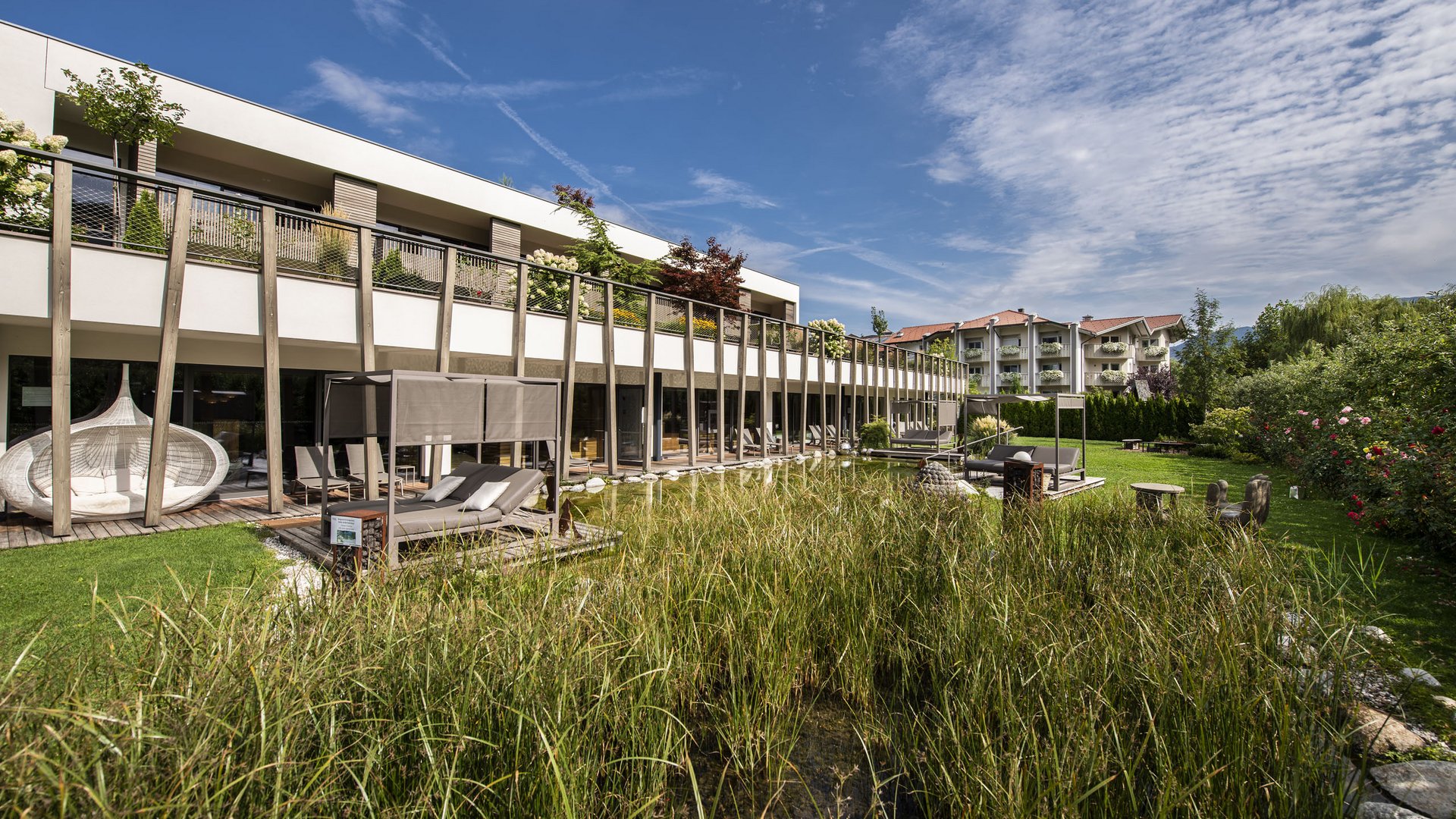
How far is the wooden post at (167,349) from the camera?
8211 millimetres

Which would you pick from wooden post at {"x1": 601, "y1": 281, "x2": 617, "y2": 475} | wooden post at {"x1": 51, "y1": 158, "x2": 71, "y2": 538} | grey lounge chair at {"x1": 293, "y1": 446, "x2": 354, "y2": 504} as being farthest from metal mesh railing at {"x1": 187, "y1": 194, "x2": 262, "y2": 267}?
wooden post at {"x1": 601, "y1": 281, "x2": 617, "y2": 475}

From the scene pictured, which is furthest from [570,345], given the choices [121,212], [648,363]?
[121,212]

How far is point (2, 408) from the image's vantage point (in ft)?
30.4

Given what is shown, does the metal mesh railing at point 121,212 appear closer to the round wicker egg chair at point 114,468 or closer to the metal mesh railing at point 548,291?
the round wicker egg chair at point 114,468

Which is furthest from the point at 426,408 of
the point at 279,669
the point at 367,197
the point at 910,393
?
the point at 910,393

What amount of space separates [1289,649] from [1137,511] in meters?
3.27

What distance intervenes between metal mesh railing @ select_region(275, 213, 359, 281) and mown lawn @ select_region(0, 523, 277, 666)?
4.35 metres

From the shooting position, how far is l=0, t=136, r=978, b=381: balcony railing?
7906mm

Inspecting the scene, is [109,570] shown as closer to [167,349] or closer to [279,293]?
[167,349]

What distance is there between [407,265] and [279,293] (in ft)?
6.74

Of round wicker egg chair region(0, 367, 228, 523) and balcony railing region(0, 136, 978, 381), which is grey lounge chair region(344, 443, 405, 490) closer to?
round wicker egg chair region(0, 367, 228, 523)

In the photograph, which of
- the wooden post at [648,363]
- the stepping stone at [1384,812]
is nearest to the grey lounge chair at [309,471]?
the wooden post at [648,363]

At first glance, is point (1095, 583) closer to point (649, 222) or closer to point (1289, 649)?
point (1289, 649)

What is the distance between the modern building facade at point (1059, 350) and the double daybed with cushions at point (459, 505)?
4734cm
